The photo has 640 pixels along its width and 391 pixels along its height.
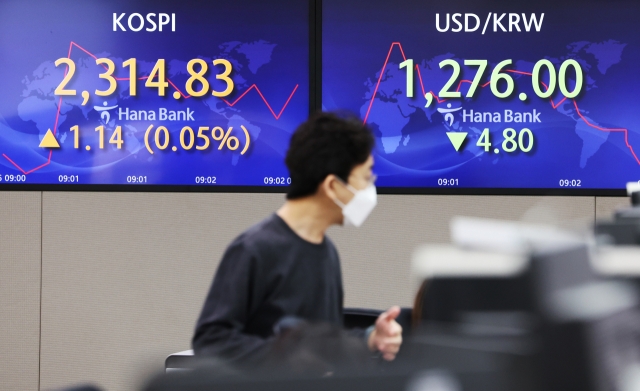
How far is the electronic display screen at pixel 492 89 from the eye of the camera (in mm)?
3484

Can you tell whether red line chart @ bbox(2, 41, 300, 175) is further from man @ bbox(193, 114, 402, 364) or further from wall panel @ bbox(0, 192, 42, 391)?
man @ bbox(193, 114, 402, 364)

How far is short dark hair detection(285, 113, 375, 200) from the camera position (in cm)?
180

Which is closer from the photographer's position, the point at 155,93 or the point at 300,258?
the point at 300,258

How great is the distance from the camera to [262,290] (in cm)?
165

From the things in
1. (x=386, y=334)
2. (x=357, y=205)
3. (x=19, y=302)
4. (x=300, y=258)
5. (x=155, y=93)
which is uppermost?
(x=155, y=93)

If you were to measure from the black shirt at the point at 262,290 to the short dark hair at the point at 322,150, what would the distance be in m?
Result: 0.12

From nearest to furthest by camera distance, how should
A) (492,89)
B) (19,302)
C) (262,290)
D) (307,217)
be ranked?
(262,290) → (307,217) → (492,89) → (19,302)

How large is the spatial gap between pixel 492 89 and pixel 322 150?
1.95 m

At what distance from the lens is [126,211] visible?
3.65m

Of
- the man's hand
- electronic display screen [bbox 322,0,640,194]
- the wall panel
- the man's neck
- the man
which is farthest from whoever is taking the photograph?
the wall panel

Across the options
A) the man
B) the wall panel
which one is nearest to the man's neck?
the man

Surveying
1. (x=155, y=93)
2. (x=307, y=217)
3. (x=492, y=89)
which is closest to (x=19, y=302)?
(x=155, y=93)

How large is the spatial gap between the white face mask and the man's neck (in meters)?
0.05

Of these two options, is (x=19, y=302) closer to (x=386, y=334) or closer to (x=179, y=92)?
(x=179, y=92)
